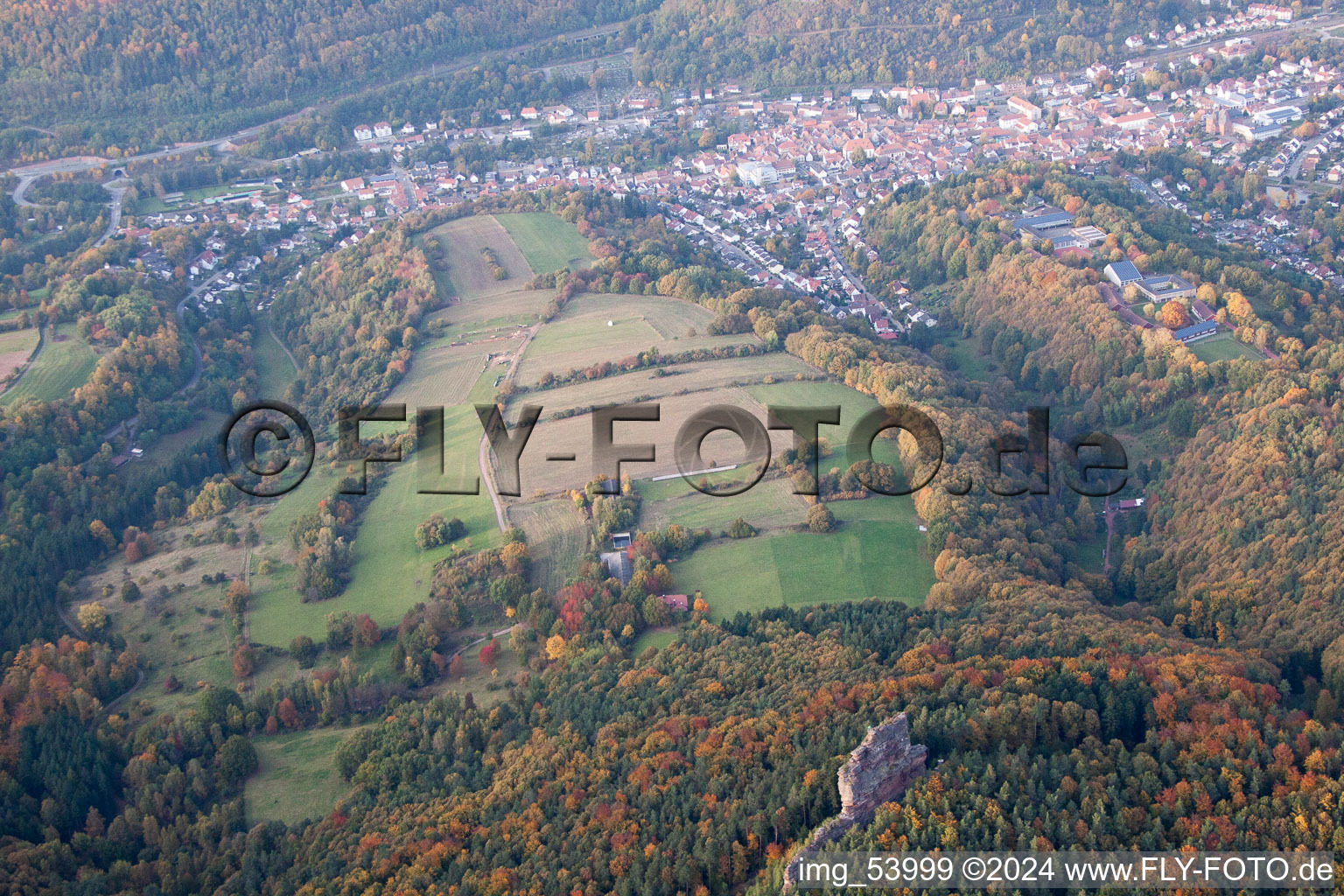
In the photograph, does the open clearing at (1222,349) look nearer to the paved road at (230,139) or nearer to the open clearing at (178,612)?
the open clearing at (178,612)

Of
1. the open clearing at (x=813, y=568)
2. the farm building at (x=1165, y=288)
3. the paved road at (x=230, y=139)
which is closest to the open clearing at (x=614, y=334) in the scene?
the open clearing at (x=813, y=568)

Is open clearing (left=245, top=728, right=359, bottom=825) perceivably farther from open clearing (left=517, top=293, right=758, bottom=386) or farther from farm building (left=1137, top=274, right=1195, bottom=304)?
farm building (left=1137, top=274, right=1195, bottom=304)

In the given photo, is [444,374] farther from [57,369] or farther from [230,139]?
[230,139]

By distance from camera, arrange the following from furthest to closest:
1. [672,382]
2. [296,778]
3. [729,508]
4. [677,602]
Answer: [672,382] < [729,508] < [677,602] < [296,778]

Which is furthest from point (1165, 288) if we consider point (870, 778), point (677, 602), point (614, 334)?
point (870, 778)

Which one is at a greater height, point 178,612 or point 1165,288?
point 1165,288

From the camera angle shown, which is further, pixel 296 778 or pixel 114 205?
pixel 114 205

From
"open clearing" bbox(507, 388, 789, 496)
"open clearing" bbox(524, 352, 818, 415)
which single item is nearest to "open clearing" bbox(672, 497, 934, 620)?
"open clearing" bbox(507, 388, 789, 496)
